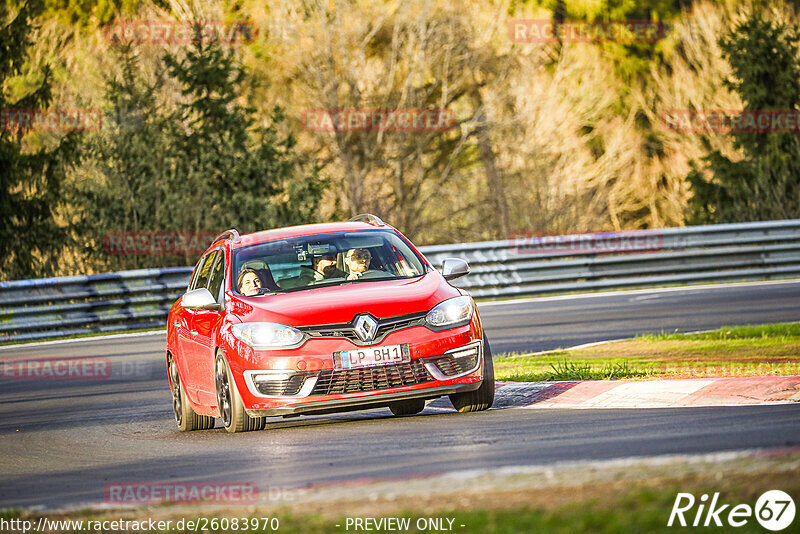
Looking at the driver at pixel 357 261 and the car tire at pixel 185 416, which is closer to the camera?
the driver at pixel 357 261

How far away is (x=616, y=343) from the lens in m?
16.1

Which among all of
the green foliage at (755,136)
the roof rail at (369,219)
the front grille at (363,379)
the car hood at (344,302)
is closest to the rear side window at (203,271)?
the roof rail at (369,219)

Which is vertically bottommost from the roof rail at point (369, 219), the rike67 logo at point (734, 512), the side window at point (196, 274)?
the side window at point (196, 274)

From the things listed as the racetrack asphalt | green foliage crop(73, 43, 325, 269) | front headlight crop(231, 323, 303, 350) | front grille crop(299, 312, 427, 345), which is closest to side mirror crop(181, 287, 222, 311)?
front headlight crop(231, 323, 303, 350)

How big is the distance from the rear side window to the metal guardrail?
462 inches

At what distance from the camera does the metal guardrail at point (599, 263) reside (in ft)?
80.2

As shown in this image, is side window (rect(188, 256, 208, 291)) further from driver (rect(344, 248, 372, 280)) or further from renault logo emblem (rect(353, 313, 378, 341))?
renault logo emblem (rect(353, 313, 378, 341))

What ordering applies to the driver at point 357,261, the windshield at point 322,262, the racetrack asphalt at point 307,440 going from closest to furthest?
the racetrack asphalt at point 307,440, the windshield at point 322,262, the driver at point 357,261

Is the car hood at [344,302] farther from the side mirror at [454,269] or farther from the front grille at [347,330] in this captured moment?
the side mirror at [454,269]

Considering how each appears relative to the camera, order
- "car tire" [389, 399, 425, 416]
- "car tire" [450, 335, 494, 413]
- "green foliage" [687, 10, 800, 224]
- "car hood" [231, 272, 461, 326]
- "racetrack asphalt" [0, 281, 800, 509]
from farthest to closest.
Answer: "green foliage" [687, 10, 800, 224], "car tire" [389, 399, 425, 416], "car tire" [450, 335, 494, 413], "car hood" [231, 272, 461, 326], "racetrack asphalt" [0, 281, 800, 509]

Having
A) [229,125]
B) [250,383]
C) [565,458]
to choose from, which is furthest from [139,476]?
[229,125]

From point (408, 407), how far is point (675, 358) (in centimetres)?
347

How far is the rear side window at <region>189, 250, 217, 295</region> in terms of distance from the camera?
12369mm

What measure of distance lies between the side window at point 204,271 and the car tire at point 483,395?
2.81m
